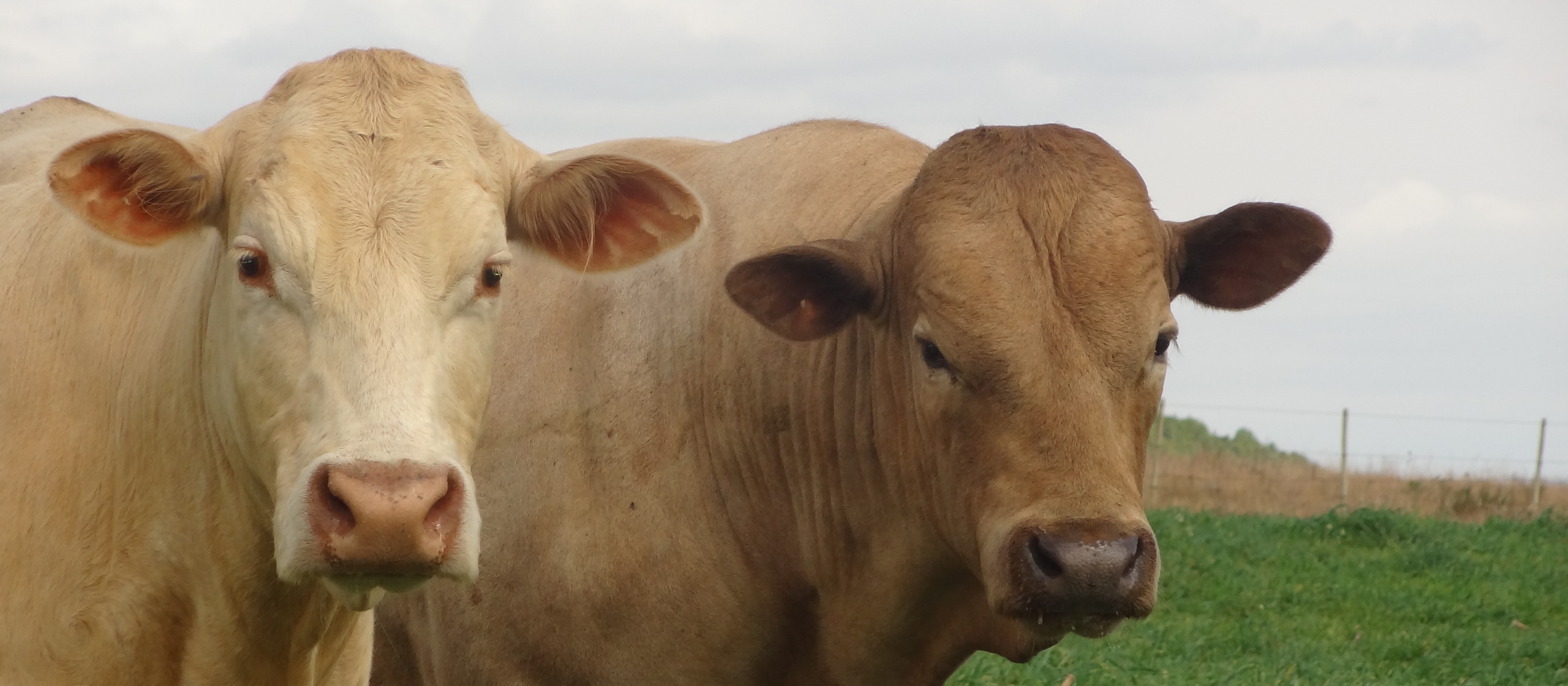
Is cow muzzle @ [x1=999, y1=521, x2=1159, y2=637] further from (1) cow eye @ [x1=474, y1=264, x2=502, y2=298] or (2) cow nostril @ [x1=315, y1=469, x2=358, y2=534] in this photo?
(2) cow nostril @ [x1=315, y1=469, x2=358, y2=534]

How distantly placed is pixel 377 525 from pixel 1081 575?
163 centimetres

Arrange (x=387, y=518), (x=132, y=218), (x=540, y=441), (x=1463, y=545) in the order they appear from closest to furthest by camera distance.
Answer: (x=387, y=518) < (x=132, y=218) < (x=540, y=441) < (x=1463, y=545)

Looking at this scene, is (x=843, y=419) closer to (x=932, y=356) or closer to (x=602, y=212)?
(x=932, y=356)

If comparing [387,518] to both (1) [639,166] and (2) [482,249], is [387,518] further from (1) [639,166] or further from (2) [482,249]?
(1) [639,166]

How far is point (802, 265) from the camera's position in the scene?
173 inches

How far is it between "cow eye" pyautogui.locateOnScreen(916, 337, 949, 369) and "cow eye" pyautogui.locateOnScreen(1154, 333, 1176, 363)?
547 mm

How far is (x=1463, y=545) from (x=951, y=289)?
33.6ft

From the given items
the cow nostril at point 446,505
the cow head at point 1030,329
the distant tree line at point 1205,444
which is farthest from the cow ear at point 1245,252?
the distant tree line at point 1205,444

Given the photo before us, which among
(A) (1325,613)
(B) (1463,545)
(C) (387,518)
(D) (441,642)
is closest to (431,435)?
(C) (387,518)

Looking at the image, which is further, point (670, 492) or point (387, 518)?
point (670, 492)

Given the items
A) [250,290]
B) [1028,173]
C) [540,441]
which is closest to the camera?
[250,290]

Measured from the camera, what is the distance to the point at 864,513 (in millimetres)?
4602

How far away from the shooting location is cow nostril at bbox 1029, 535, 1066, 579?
372 cm

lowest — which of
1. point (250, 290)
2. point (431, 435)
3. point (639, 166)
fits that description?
point (431, 435)
